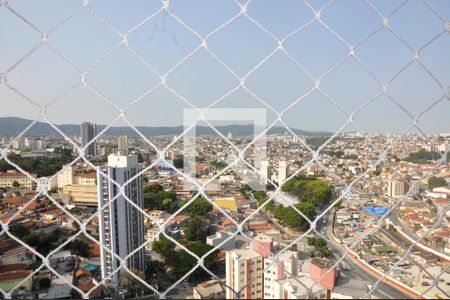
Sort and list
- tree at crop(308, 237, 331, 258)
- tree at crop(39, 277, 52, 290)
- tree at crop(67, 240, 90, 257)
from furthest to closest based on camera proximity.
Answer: tree at crop(67, 240, 90, 257) → tree at crop(308, 237, 331, 258) → tree at crop(39, 277, 52, 290)

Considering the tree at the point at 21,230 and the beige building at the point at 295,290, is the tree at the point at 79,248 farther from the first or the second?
the beige building at the point at 295,290

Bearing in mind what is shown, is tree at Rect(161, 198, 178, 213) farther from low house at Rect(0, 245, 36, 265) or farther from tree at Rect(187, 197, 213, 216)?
low house at Rect(0, 245, 36, 265)

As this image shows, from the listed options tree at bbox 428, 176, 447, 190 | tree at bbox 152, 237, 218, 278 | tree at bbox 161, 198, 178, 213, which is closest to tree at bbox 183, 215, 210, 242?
tree at bbox 161, 198, 178, 213

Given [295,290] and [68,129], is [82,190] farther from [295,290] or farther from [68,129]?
[295,290]

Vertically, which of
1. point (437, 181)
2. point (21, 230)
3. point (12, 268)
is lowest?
A: point (12, 268)

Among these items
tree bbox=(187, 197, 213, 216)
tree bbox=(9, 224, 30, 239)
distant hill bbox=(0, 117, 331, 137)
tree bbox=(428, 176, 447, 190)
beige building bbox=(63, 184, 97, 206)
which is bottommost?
tree bbox=(187, 197, 213, 216)

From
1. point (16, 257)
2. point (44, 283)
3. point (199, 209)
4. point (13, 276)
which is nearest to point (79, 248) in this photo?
point (16, 257)
